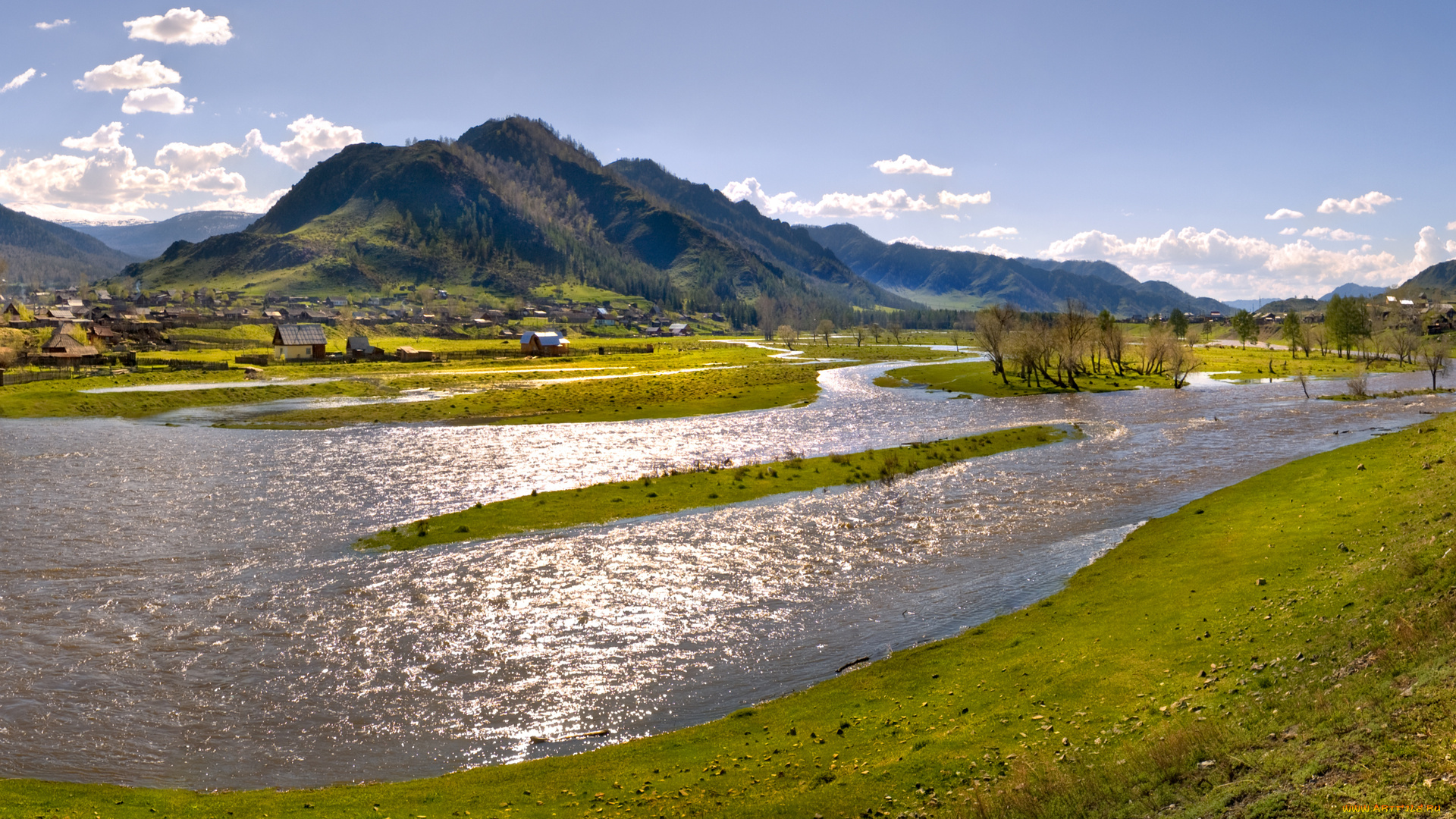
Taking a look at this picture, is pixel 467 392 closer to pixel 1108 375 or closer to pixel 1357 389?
pixel 1108 375

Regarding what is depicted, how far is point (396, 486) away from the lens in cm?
4694

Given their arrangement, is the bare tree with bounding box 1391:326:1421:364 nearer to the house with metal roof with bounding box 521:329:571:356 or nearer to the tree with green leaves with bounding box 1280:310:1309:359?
the tree with green leaves with bounding box 1280:310:1309:359

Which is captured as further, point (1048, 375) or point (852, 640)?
point (1048, 375)

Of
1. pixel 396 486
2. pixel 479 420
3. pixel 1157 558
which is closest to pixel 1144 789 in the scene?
pixel 1157 558

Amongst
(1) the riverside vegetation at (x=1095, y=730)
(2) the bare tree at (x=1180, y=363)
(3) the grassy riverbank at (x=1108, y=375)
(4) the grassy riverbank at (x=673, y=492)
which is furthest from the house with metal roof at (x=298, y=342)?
(2) the bare tree at (x=1180, y=363)

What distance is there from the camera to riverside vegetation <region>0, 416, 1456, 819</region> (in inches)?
500

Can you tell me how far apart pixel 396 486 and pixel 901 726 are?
125 feet

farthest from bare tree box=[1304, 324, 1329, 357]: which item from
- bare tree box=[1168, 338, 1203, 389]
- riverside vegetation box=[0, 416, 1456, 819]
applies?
riverside vegetation box=[0, 416, 1456, 819]

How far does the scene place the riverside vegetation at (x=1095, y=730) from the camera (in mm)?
12711

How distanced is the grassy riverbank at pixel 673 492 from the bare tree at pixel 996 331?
57798mm

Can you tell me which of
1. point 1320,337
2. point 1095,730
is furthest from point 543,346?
point 1320,337

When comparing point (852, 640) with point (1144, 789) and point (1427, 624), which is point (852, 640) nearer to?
point (1144, 789)

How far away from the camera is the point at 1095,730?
16.3 metres

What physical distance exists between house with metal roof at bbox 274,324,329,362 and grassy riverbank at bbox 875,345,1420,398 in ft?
362
